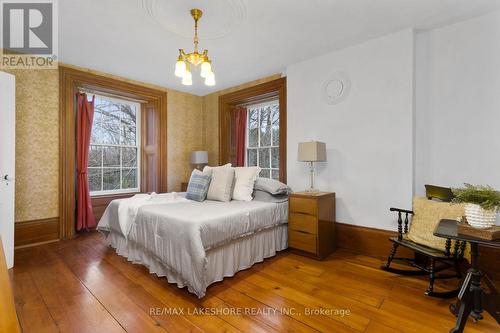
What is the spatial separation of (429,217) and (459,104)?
4.01 feet

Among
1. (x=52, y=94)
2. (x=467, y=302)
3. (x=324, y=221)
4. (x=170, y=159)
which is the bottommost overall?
(x=467, y=302)

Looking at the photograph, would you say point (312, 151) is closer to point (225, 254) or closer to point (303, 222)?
point (303, 222)

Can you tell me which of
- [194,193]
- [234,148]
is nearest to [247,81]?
[234,148]

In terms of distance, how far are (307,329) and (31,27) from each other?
151 inches

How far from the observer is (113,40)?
288 centimetres

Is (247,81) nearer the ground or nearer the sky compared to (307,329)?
nearer the sky

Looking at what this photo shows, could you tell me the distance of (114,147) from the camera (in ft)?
14.2

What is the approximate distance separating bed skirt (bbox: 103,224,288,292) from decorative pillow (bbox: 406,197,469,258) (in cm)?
140

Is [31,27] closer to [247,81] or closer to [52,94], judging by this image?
[52,94]

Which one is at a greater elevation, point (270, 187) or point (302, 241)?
point (270, 187)

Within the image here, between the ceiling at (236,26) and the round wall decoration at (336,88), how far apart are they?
383 millimetres

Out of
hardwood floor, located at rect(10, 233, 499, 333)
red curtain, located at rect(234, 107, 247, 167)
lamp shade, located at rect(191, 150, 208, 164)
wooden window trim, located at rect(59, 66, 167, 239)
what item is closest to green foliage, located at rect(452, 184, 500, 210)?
hardwood floor, located at rect(10, 233, 499, 333)

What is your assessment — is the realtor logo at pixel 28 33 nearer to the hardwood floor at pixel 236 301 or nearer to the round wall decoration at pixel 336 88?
the hardwood floor at pixel 236 301

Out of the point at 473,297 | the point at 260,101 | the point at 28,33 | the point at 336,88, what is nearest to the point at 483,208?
the point at 473,297
